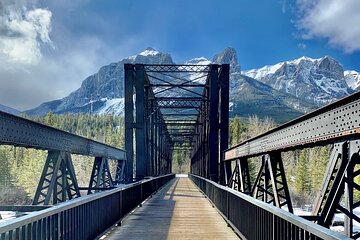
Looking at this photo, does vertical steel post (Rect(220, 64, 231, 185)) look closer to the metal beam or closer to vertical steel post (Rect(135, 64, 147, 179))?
vertical steel post (Rect(135, 64, 147, 179))

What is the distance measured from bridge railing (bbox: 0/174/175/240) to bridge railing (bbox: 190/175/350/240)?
2.52 metres

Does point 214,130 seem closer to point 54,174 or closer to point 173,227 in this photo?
point 173,227

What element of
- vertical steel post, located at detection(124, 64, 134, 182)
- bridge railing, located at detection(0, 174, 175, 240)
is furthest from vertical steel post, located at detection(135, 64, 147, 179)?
bridge railing, located at detection(0, 174, 175, 240)

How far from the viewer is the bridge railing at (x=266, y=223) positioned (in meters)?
3.75

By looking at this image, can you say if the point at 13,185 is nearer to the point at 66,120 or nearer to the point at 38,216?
the point at 38,216

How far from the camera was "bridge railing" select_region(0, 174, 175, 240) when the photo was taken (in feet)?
13.3

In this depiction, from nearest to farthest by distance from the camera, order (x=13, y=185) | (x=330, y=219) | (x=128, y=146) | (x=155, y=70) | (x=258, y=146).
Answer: (x=330, y=219) → (x=258, y=146) → (x=128, y=146) → (x=155, y=70) → (x=13, y=185)

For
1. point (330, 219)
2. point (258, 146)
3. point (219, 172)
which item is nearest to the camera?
point (330, 219)

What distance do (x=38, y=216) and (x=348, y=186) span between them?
365 cm

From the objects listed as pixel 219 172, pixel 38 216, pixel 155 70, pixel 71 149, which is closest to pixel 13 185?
pixel 155 70

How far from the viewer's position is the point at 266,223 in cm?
558

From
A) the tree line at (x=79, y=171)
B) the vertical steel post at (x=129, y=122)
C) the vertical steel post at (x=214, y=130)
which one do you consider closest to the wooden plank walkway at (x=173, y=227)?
the vertical steel post at (x=214, y=130)

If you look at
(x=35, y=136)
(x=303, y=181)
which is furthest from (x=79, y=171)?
(x=35, y=136)

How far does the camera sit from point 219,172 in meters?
19.8
